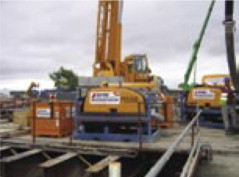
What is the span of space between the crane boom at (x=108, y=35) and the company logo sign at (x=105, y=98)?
5.66m

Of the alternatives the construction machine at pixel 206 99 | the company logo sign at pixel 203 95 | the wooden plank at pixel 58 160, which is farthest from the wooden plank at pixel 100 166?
the company logo sign at pixel 203 95

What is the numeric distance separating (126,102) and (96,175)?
280cm

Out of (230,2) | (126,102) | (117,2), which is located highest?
(117,2)

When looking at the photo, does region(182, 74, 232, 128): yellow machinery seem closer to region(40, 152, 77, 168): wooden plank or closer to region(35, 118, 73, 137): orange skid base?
region(35, 118, 73, 137): orange skid base

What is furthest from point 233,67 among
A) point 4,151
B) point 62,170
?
point 4,151

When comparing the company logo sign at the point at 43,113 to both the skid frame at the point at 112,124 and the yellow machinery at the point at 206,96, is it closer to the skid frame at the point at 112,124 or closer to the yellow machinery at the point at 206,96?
the skid frame at the point at 112,124

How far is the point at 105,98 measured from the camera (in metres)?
9.27

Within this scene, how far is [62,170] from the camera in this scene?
24.7 feet

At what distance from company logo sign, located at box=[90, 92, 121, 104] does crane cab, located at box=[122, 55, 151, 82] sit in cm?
721

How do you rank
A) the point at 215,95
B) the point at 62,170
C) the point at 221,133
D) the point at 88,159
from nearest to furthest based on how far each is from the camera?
the point at 62,170
the point at 88,159
the point at 221,133
the point at 215,95

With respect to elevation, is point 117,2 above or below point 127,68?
above

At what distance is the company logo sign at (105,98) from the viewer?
9.16 meters

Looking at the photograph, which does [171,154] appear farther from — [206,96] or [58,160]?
[206,96]

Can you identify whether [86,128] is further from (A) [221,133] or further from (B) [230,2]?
(B) [230,2]
